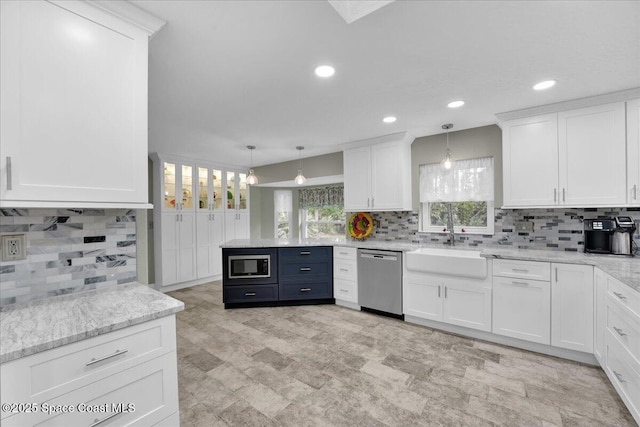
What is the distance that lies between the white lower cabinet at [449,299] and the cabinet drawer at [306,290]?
3.67 ft

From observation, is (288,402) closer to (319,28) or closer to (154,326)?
(154,326)

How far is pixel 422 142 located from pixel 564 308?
2439mm

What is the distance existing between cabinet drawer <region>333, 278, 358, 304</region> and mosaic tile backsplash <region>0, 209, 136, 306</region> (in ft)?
8.66

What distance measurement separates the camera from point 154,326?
4.15ft

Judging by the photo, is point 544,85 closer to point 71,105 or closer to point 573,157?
point 573,157

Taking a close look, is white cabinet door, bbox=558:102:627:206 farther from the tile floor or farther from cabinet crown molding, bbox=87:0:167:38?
cabinet crown molding, bbox=87:0:167:38

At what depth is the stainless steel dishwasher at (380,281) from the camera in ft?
10.9

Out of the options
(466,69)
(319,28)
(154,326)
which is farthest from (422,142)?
(154,326)

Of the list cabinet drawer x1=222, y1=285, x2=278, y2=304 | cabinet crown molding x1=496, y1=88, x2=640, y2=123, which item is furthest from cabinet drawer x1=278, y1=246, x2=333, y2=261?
cabinet crown molding x1=496, y1=88, x2=640, y2=123

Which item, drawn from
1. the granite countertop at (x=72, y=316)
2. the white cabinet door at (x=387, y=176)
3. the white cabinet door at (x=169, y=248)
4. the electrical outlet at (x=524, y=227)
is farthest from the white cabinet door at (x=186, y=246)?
the electrical outlet at (x=524, y=227)

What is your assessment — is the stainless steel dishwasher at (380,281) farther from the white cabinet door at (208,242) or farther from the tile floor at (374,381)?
the white cabinet door at (208,242)

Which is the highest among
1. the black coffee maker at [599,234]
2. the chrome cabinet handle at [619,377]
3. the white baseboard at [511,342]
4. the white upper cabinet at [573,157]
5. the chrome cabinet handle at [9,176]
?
the white upper cabinet at [573,157]

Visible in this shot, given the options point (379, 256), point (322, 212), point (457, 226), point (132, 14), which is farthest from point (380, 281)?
point (132, 14)

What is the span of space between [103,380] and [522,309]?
3.17m
